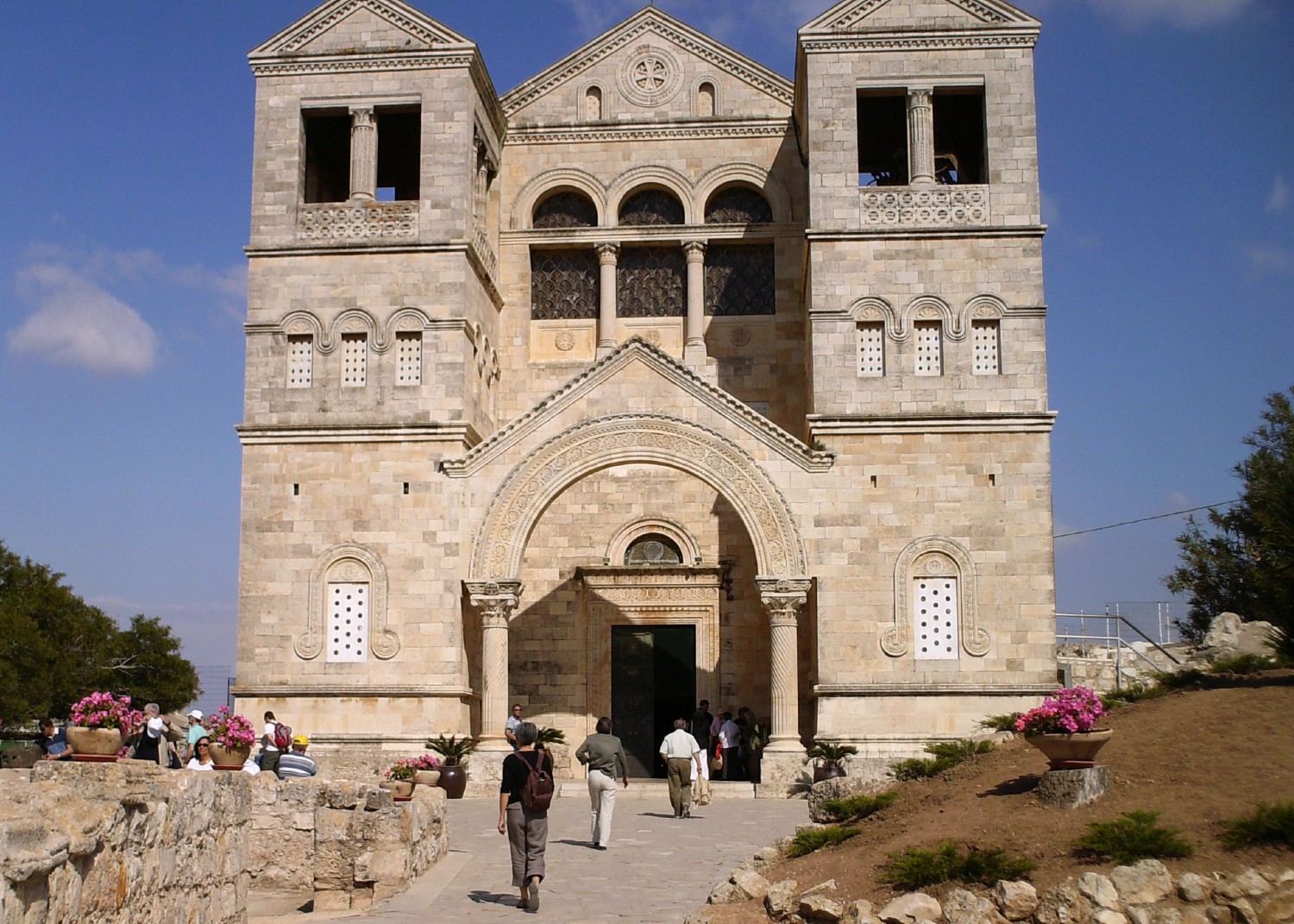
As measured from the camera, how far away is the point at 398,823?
1325 centimetres

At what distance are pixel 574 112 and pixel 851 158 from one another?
6805mm

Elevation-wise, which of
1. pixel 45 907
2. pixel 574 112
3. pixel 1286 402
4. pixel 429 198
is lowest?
pixel 45 907

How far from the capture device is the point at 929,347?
86.4ft


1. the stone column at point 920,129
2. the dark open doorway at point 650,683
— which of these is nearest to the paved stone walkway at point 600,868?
the dark open doorway at point 650,683

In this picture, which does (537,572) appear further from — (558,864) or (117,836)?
(117,836)

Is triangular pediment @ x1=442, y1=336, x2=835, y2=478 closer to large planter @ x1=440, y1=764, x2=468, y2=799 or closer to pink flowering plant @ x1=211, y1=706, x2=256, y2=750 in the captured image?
large planter @ x1=440, y1=764, x2=468, y2=799

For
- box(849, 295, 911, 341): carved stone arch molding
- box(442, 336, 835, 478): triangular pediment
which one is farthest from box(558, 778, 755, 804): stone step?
box(849, 295, 911, 341): carved stone arch molding

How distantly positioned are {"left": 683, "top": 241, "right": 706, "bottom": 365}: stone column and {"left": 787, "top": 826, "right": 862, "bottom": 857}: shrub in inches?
687

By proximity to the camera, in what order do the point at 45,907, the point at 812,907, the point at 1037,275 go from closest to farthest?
the point at 45,907
the point at 812,907
the point at 1037,275

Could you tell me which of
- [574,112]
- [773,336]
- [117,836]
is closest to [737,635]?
[773,336]

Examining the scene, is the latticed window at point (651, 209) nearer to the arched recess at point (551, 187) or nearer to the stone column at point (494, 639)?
the arched recess at point (551, 187)

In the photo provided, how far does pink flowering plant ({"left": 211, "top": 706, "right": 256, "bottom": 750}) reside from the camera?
1546 cm

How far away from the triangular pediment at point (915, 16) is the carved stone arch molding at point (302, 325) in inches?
429

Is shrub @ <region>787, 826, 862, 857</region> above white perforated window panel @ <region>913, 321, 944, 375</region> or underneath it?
underneath
